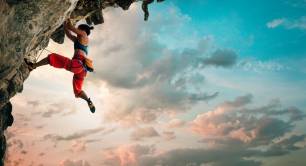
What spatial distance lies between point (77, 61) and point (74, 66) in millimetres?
276

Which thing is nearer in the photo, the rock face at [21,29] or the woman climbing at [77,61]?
the rock face at [21,29]

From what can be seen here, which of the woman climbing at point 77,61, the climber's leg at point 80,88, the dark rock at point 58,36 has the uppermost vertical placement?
the dark rock at point 58,36

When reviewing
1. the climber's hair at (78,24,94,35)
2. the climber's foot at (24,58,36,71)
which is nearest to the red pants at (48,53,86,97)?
the climber's hair at (78,24,94,35)

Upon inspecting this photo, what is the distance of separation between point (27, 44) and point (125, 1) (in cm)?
909

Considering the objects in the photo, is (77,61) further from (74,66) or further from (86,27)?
(86,27)

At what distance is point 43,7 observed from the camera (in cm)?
1434

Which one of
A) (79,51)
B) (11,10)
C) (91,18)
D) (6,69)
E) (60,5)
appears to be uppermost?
(91,18)

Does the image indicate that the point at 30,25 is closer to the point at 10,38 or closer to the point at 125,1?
the point at 10,38

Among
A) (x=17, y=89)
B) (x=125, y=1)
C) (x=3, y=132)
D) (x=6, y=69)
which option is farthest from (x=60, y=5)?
(x=3, y=132)

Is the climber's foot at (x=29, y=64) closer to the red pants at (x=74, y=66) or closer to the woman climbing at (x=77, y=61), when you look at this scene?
the woman climbing at (x=77, y=61)

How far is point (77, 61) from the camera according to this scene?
48.6 ft

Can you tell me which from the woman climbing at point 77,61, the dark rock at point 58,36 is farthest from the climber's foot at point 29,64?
the dark rock at point 58,36

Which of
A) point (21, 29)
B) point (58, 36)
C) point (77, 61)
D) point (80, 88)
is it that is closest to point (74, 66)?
point (77, 61)

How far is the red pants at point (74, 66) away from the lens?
1428cm
